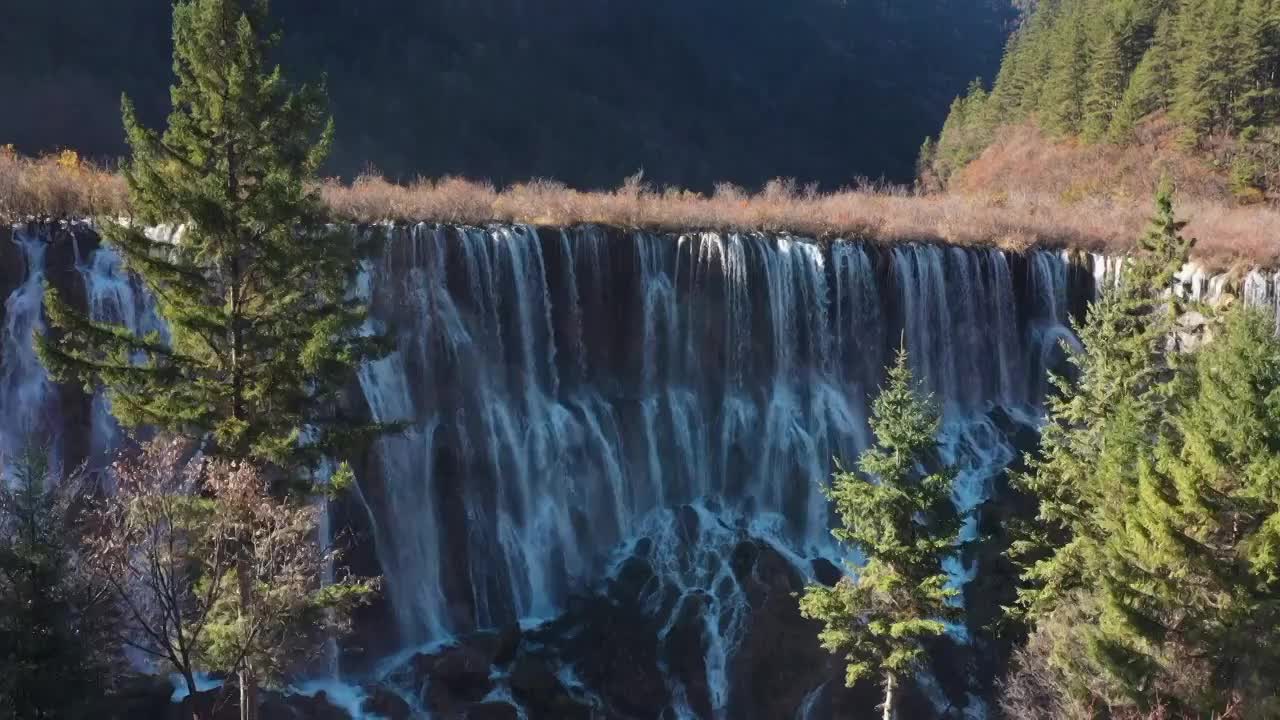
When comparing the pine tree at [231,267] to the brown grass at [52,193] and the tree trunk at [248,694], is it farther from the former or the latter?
the brown grass at [52,193]

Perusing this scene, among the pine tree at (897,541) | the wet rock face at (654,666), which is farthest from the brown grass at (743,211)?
the pine tree at (897,541)

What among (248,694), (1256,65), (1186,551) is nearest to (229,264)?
(248,694)

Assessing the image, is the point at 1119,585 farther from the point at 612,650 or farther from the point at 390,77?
the point at 390,77

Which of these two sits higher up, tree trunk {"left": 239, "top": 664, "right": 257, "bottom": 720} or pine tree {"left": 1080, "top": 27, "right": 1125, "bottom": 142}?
pine tree {"left": 1080, "top": 27, "right": 1125, "bottom": 142}

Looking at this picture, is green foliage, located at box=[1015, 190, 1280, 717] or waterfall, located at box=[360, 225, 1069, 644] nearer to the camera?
green foliage, located at box=[1015, 190, 1280, 717]

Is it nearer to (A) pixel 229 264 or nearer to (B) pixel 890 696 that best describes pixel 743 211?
(B) pixel 890 696

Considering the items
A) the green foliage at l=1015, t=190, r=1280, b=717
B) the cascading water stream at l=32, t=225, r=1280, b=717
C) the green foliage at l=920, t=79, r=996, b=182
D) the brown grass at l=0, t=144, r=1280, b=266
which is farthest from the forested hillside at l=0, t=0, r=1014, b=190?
the green foliage at l=1015, t=190, r=1280, b=717

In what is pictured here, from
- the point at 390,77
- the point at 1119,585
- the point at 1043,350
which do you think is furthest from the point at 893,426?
the point at 390,77

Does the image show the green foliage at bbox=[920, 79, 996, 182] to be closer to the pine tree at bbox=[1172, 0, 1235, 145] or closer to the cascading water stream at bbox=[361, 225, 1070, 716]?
the pine tree at bbox=[1172, 0, 1235, 145]
